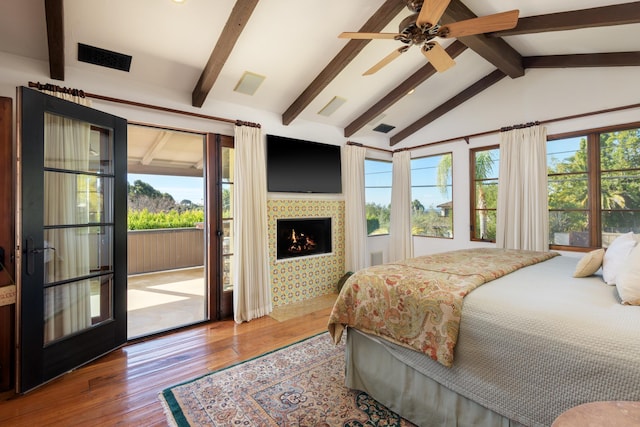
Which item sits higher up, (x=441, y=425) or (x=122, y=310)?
(x=122, y=310)

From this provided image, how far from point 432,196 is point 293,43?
329 centimetres

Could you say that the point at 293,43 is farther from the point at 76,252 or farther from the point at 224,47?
the point at 76,252

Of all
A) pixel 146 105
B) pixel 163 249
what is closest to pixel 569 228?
pixel 146 105

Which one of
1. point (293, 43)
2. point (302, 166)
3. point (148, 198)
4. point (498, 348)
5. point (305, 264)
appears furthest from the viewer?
point (148, 198)

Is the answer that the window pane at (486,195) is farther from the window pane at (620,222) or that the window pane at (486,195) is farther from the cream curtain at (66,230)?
the cream curtain at (66,230)

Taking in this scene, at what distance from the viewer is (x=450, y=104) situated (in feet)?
14.9

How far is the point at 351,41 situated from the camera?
9.66 ft

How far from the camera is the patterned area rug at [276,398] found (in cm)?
181

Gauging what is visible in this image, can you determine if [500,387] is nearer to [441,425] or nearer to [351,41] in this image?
[441,425]

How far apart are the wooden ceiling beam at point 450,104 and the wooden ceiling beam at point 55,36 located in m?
4.47

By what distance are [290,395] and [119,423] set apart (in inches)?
41.4

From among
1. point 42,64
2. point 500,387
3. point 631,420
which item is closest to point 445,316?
point 500,387

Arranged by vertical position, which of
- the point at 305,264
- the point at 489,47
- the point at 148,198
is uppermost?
the point at 489,47

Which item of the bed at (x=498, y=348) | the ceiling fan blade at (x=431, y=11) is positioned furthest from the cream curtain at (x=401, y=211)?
the ceiling fan blade at (x=431, y=11)
